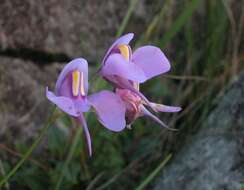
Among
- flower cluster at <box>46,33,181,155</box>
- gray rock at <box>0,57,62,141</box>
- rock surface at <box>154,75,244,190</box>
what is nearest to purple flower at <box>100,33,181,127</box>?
flower cluster at <box>46,33,181,155</box>

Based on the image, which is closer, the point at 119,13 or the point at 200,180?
the point at 200,180

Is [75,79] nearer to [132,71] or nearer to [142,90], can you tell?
[132,71]

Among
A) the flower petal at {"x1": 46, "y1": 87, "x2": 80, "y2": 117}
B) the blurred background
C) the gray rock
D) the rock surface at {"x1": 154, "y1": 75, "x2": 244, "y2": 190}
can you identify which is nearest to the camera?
the flower petal at {"x1": 46, "y1": 87, "x2": 80, "y2": 117}

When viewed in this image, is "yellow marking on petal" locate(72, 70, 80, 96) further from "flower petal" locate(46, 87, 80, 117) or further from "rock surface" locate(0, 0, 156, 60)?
"rock surface" locate(0, 0, 156, 60)

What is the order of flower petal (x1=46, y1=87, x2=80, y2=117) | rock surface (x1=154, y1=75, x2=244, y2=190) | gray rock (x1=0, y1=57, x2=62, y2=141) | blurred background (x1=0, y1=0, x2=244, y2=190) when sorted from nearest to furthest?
flower petal (x1=46, y1=87, x2=80, y2=117)
rock surface (x1=154, y1=75, x2=244, y2=190)
blurred background (x1=0, y1=0, x2=244, y2=190)
gray rock (x1=0, y1=57, x2=62, y2=141)

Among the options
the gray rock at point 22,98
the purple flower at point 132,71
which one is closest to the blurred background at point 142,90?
the gray rock at point 22,98

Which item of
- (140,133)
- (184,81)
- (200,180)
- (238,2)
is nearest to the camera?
(200,180)

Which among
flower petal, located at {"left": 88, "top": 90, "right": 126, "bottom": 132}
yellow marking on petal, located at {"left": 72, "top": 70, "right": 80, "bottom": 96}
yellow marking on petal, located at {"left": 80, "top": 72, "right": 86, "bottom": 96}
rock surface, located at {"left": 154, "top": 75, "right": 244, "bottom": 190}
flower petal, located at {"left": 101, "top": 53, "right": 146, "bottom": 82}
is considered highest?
flower petal, located at {"left": 101, "top": 53, "right": 146, "bottom": 82}

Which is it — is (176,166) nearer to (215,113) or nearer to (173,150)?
(215,113)

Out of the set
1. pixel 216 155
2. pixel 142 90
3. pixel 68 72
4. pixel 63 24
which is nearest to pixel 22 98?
pixel 63 24

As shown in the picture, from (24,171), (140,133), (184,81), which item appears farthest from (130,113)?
(184,81)
